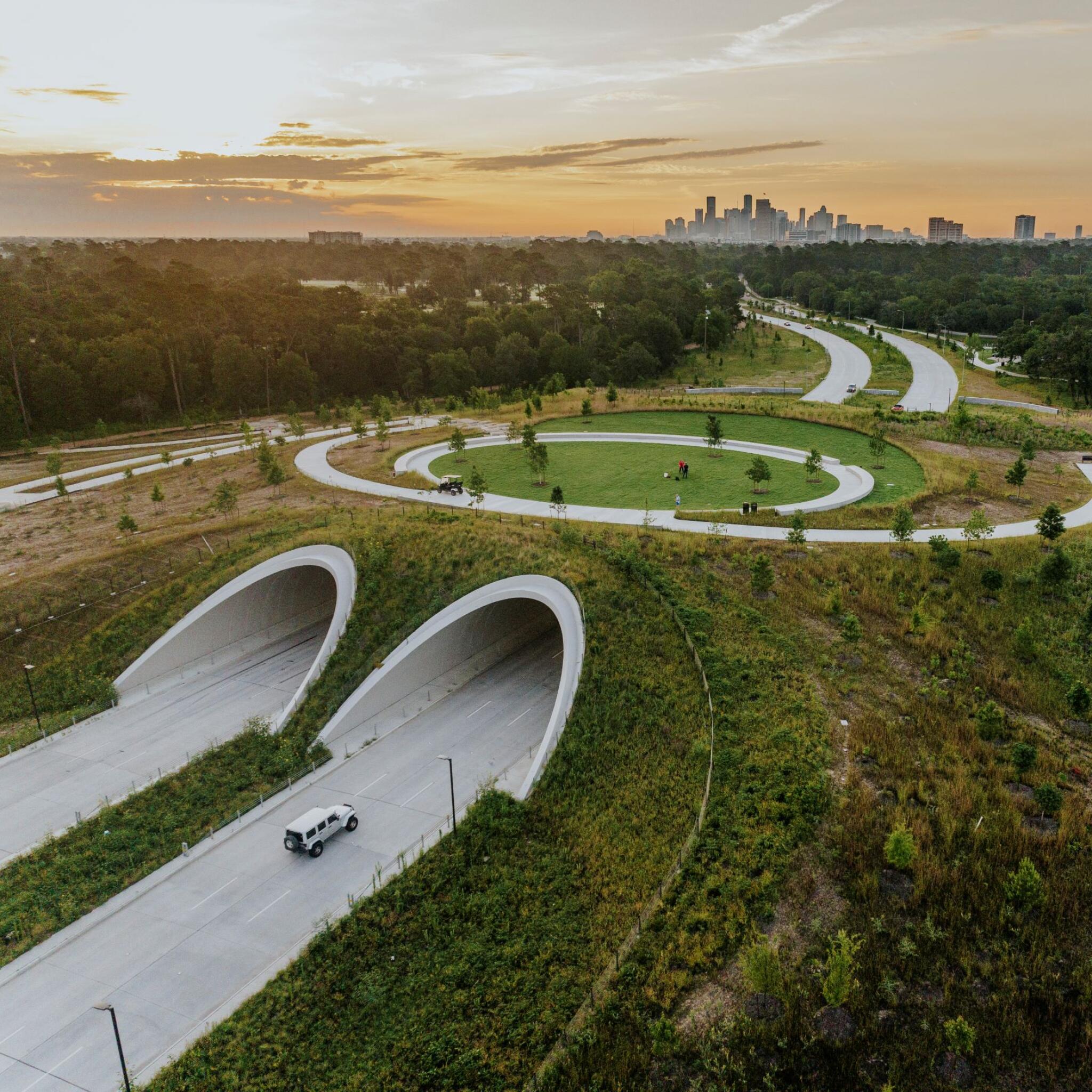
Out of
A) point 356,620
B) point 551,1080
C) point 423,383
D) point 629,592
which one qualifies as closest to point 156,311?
point 423,383

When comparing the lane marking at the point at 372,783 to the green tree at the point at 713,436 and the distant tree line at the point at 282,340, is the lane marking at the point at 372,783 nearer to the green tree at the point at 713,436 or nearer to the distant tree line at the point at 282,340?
the green tree at the point at 713,436

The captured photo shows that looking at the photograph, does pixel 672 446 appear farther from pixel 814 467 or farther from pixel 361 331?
pixel 361 331

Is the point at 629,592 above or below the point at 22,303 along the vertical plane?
below

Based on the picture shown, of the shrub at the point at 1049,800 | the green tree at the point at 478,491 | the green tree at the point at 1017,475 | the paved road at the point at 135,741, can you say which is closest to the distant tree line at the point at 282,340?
the green tree at the point at 478,491

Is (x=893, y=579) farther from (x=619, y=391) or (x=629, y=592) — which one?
(x=619, y=391)

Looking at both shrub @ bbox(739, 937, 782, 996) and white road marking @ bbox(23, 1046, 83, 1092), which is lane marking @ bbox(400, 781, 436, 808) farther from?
shrub @ bbox(739, 937, 782, 996)

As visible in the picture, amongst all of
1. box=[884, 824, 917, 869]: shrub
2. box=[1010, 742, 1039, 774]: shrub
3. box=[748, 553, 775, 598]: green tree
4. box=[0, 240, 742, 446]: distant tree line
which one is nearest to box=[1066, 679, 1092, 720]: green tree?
box=[1010, 742, 1039, 774]: shrub

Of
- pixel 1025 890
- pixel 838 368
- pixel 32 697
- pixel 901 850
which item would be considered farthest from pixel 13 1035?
pixel 838 368
